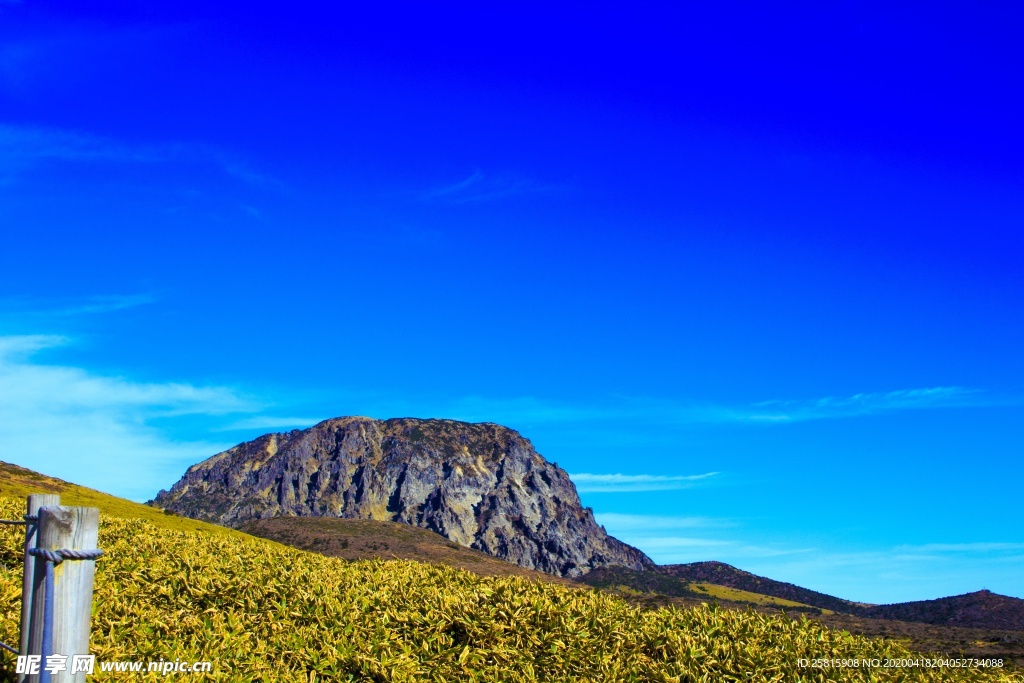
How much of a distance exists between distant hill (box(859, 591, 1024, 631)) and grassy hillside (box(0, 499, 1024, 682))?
44.6 m

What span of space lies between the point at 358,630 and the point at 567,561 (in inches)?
6555

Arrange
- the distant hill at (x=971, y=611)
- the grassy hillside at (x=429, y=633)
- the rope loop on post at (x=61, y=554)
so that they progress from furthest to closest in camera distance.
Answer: the distant hill at (x=971, y=611), the grassy hillside at (x=429, y=633), the rope loop on post at (x=61, y=554)

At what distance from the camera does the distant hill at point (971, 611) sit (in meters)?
56.8

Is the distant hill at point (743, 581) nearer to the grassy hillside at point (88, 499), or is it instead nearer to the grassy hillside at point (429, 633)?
the grassy hillside at point (88, 499)

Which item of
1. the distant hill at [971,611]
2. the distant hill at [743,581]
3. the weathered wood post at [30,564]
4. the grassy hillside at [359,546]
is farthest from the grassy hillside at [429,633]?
the distant hill at [743,581]

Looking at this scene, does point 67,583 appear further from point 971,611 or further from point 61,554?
point 971,611

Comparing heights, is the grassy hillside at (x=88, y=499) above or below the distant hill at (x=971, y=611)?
above

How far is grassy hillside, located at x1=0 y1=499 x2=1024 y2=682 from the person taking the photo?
15492 mm

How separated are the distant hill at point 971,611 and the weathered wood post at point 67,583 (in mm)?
58921

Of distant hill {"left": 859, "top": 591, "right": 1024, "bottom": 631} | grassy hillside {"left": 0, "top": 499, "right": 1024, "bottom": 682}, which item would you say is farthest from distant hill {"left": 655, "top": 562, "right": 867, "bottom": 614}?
grassy hillside {"left": 0, "top": 499, "right": 1024, "bottom": 682}

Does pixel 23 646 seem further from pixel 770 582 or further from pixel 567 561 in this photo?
pixel 567 561

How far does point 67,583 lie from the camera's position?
743cm

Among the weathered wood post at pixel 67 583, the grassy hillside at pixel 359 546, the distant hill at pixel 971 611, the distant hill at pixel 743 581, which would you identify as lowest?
the distant hill at pixel 743 581

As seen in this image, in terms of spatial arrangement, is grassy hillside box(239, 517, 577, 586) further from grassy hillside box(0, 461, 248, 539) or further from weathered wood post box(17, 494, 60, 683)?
weathered wood post box(17, 494, 60, 683)
